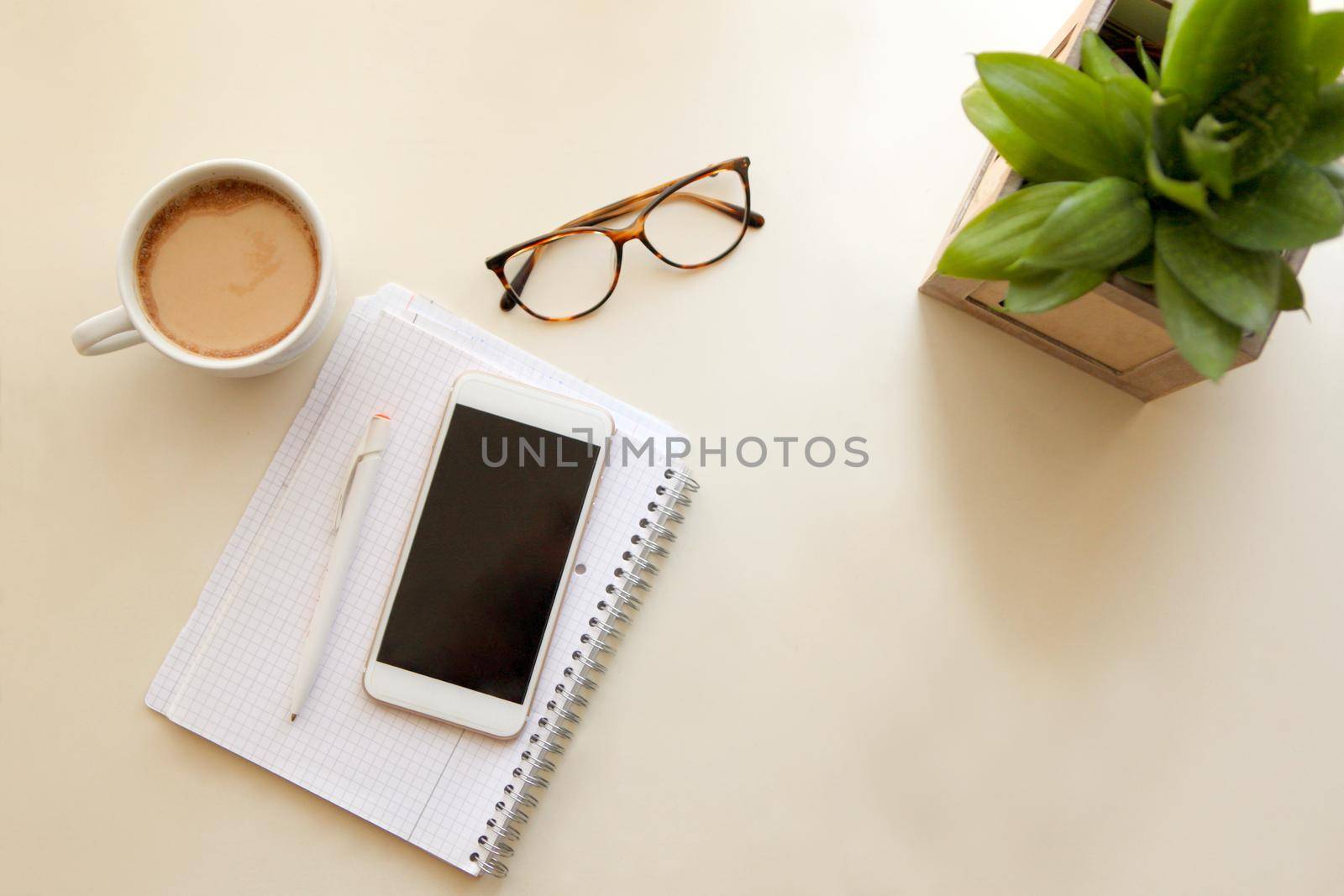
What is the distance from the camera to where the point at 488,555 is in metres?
0.79

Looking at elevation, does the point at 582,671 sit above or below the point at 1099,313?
below

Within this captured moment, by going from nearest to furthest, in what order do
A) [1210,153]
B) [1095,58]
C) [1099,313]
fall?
[1210,153]
[1095,58]
[1099,313]

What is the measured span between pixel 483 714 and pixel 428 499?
20 cm

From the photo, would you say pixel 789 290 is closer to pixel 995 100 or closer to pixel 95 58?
pixel 995 100

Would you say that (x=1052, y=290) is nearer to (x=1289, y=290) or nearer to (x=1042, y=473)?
(x=1289, y=290)

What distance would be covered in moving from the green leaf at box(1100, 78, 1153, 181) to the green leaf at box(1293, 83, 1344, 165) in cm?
8

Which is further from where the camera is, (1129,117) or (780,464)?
(780,464)

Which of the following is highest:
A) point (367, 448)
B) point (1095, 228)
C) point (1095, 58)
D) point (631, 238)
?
point (1095, 58)

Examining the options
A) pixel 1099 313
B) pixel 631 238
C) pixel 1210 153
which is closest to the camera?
pixel 1210 153

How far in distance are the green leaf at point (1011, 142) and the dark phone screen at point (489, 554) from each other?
415 mm

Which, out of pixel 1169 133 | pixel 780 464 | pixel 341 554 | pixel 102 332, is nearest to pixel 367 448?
pixel 341 554

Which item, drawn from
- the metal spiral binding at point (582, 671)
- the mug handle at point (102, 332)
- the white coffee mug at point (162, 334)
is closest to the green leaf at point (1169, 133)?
the metal spiral binding at point (582, 671)

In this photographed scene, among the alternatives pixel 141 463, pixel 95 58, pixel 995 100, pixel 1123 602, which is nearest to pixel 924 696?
pixel 1123 602

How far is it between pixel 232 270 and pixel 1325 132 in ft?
2.59
